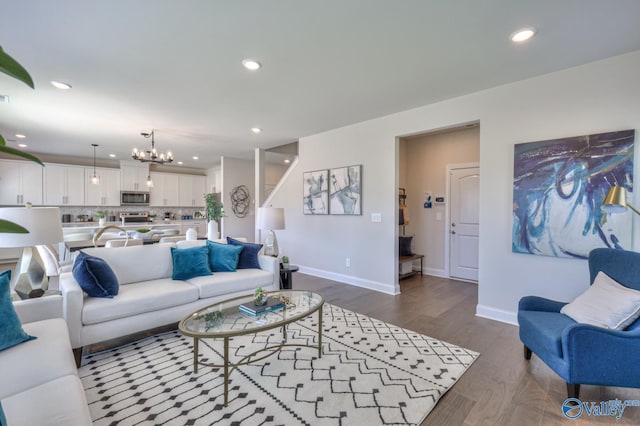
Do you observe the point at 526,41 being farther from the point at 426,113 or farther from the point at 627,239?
the point at 627,239

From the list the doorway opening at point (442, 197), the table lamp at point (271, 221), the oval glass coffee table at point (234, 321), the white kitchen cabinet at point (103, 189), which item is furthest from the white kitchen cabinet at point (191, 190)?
the oval glass coffee table at point (234, 321)

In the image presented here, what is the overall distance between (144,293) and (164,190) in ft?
22.1

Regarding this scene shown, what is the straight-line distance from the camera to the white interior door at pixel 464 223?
519 cm

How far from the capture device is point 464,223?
17.5 feet

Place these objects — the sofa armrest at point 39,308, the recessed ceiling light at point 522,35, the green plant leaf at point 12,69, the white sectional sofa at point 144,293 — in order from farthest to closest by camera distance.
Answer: the white sectional sofa at point 144,293
the recessed ceiling light at point 522,35
the sofa armrest at point 39,308
the green plant leaf at point 12,69

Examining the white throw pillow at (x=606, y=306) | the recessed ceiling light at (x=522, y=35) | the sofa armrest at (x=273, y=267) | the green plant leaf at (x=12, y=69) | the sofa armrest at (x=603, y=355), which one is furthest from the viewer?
the sofa armrest at (x=273, y=267)

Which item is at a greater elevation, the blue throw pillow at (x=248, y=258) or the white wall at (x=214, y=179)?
the white wall at (x=214, y=179)

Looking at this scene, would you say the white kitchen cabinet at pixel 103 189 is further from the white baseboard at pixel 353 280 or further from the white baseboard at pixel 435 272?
the white baseboard at pixel 435 272

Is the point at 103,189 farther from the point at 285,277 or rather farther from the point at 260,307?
the point at 260,307

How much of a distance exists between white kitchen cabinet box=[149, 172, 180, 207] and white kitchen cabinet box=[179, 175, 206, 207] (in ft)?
0.43

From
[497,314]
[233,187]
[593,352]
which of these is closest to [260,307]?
[593,352]

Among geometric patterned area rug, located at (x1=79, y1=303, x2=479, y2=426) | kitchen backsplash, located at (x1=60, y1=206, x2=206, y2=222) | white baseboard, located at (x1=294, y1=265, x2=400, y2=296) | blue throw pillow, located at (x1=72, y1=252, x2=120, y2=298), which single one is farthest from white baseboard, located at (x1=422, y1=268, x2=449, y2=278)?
blue throw pillow, located at (x1=72, y1=252, x2=120, y2=298)

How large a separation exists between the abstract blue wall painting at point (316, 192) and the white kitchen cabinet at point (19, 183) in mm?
6324

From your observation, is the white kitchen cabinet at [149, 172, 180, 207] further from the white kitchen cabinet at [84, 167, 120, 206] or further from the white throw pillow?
the white throw pillow
